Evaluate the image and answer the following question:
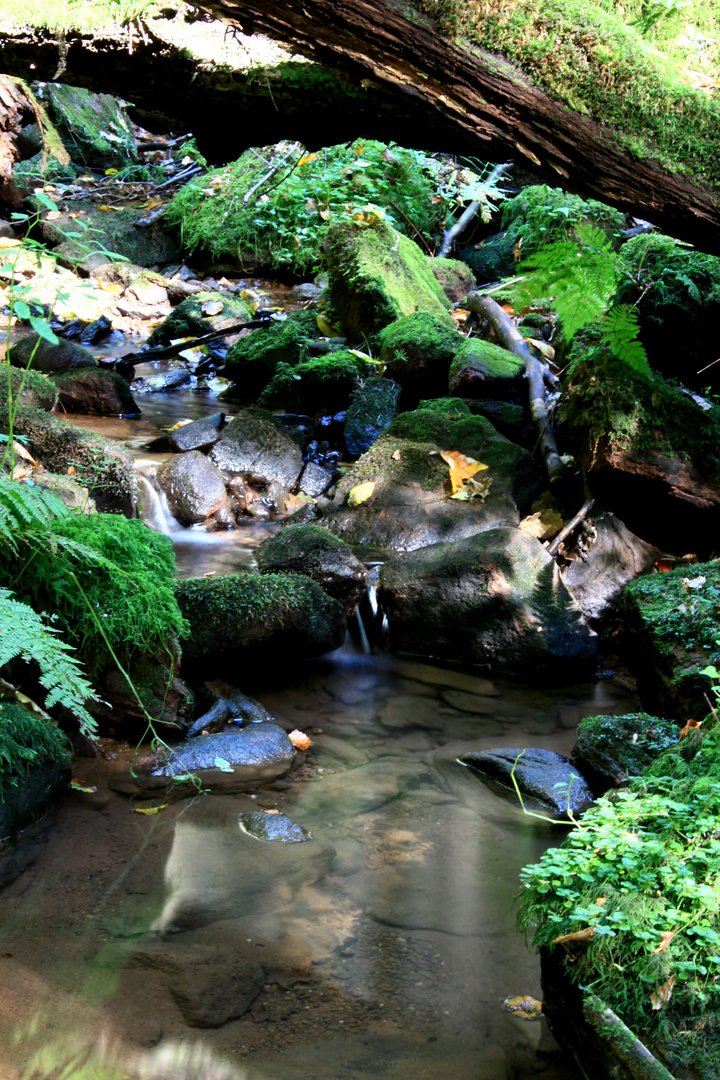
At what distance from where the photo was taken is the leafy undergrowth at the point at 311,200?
13.2 metres

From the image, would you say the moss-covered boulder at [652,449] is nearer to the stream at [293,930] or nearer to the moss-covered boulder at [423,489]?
the moss-covered boulder at [423,489]

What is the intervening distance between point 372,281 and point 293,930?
7774mm

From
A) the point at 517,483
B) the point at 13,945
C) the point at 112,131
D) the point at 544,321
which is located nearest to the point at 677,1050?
the point at 13,945

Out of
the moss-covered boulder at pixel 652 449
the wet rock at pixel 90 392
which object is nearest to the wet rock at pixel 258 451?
the wet rock at pixel 90 392

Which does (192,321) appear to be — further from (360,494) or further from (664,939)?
(664,939)

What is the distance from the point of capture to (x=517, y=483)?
6.88m

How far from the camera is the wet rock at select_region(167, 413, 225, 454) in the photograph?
27.0 feet

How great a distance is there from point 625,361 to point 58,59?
4247 millimetres

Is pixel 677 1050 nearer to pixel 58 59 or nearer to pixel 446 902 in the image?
pixel 446 902

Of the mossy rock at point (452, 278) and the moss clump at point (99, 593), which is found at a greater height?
the mossy rock at point (452, 278)

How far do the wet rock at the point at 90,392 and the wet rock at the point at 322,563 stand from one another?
4.08 m

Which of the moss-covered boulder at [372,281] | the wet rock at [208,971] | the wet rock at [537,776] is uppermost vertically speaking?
the moss-covered boulder at [372,281]

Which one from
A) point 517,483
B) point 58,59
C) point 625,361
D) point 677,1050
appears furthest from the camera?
point 517,483

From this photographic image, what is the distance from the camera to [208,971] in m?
2.74
